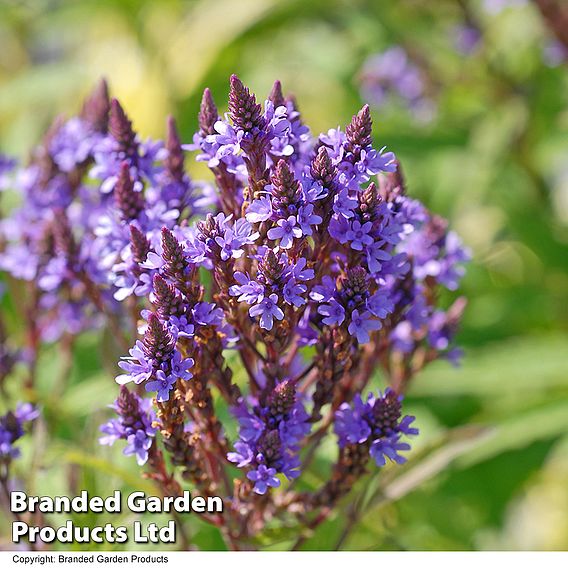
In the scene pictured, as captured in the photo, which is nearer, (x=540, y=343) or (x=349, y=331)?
(x=349, y=331)

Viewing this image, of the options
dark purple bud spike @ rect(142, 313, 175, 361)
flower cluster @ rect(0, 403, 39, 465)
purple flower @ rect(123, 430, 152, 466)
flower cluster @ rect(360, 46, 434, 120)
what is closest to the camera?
dark purple bud spike @ rect(142, 313, 175, 361)

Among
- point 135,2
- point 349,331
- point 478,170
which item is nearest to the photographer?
point 349,331

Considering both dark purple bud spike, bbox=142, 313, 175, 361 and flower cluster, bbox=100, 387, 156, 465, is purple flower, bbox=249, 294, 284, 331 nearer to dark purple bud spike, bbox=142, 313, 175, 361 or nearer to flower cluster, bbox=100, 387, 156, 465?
dark purple bud spike, bbox=142, 313, 175, 361

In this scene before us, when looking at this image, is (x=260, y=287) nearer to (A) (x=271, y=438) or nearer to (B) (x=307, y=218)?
(B) (x=307, y=218)

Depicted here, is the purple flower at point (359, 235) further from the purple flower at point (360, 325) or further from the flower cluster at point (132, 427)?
the flower cluster at point (132, 427)

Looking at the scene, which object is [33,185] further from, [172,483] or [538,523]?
[538,523]

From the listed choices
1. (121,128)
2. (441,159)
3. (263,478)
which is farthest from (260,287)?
(441,159)

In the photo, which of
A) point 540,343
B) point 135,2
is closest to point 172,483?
point 540,343

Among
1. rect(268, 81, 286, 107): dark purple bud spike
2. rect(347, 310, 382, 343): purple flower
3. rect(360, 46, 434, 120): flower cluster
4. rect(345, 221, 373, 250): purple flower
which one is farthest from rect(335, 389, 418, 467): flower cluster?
rect(360, 46, 434, 120): flower cluster
